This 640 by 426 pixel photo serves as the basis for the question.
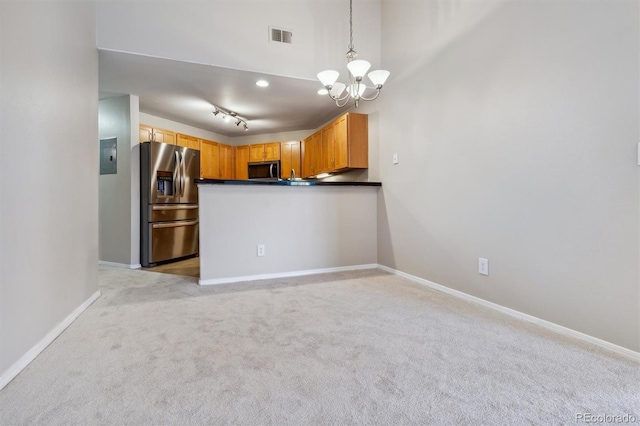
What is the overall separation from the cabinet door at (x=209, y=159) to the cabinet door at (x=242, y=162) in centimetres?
43

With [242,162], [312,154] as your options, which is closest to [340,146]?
[312,154]

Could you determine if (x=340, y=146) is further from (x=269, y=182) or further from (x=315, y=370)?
(x=315, y=370)

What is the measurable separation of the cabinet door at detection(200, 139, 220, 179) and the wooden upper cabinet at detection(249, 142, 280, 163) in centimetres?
66

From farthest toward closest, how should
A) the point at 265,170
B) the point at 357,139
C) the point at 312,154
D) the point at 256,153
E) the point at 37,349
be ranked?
the point at 256,153, the point at 265,170, the point at 312,154, the point at 357,139, the point at 37,349

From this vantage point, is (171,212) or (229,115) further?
(229,115)

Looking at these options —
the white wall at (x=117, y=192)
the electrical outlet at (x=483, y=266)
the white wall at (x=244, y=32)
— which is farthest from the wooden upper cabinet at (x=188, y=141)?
the electrical outlet at (x=483, y=266)

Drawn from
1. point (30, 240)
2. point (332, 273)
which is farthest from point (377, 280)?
point (30, 240)

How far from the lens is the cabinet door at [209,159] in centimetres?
548

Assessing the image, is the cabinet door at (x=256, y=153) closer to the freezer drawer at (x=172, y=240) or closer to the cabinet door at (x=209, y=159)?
the cabinet door at (x=209, y=159)

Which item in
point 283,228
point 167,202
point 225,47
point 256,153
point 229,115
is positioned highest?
point 225,47

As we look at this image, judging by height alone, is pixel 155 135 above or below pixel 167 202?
above

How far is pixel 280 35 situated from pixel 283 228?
82.5 inches

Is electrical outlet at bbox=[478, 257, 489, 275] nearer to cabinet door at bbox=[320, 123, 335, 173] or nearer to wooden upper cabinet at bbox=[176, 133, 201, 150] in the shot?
cabinet door at bbox=[320, 123, 335, 173]

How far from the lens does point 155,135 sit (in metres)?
4.68
